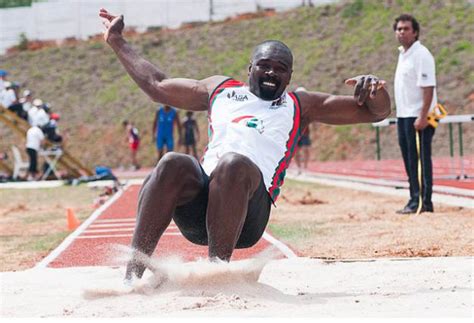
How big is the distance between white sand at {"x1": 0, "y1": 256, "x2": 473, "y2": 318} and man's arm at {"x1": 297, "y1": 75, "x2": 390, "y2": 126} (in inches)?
33.1

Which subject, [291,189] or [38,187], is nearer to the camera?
[291,189]

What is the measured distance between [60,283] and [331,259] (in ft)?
5.97

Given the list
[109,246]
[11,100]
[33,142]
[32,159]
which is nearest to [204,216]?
[109,246]

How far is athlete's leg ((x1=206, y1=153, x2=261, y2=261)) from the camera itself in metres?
4.68

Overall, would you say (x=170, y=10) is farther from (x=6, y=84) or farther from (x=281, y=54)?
(x=281, y=54)

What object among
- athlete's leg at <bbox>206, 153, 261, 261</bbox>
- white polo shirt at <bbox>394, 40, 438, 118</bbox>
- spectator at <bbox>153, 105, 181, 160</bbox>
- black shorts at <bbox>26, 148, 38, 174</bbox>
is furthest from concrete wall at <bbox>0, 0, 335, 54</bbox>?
athlete's leg at <bbox>206, 153, 261, 261</bbox>


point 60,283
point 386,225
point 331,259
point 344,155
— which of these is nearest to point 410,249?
point 331,259

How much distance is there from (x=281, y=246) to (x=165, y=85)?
259 cm

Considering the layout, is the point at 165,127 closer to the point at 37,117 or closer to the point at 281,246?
the point at 37,117

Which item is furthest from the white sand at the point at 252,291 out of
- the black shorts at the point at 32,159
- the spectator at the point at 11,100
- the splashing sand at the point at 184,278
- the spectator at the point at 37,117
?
the spectator at the point at 11,100

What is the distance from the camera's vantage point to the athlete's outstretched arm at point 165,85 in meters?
5.33

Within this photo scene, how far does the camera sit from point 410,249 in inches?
276

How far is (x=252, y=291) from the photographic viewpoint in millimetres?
4742

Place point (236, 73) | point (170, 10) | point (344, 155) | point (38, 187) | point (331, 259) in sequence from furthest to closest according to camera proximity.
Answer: point (170, 10) < point (236, 73) < point (344, 155) < point (38, 187) < point (331, 259)
